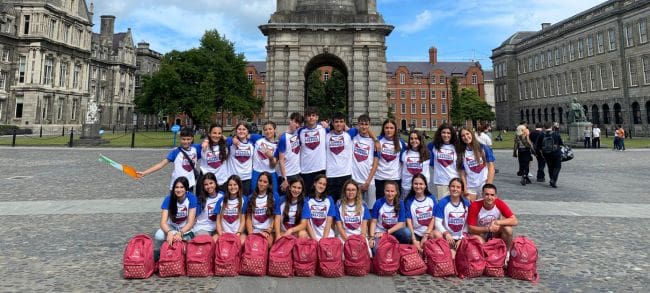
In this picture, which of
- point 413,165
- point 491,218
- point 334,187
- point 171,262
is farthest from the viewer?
point 334,187

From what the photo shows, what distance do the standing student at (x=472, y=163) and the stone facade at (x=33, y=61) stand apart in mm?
65683

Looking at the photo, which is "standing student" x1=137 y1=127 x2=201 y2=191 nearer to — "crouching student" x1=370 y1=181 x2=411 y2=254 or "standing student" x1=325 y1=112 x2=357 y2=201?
"standing student" x1=325 y1=112 x2=357 y2=201

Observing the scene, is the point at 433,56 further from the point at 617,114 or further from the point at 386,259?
the point at 386,259

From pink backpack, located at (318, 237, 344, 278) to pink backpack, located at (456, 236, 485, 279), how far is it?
1547mm

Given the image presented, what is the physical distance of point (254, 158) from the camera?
6.56 m

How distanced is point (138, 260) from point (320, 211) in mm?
2442

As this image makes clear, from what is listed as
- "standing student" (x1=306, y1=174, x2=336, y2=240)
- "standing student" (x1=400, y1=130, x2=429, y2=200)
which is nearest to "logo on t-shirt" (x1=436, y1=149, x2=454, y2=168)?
"standing student" (x1=400, y1=130, x2=429, y2=200)

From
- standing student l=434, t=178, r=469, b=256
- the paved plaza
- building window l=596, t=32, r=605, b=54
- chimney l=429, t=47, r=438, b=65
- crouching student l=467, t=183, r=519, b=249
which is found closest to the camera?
the paved plaza

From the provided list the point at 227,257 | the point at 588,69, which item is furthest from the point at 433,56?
the point at 227,257

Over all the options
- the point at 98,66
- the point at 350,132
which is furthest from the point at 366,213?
the point at 98,66

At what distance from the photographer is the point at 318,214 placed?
5.48 meters

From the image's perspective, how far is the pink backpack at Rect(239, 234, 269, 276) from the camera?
479 cm

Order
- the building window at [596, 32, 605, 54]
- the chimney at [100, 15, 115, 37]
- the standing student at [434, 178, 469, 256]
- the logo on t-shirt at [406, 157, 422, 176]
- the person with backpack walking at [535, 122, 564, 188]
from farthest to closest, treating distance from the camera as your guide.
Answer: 1. the chimney at [100, 15, 115, 37]
2. the building window at [596, 32, 605, 54]
3. the person with backpack walking at [535, 122, 564, 188]
4. the logo on t-shirt at [406, 157, 422, 176]
5. the standing student at [434, 178, 469, 256]

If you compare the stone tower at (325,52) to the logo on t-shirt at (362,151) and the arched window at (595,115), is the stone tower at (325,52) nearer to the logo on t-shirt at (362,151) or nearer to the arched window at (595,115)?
the logo on t-shirt at (362,151)
